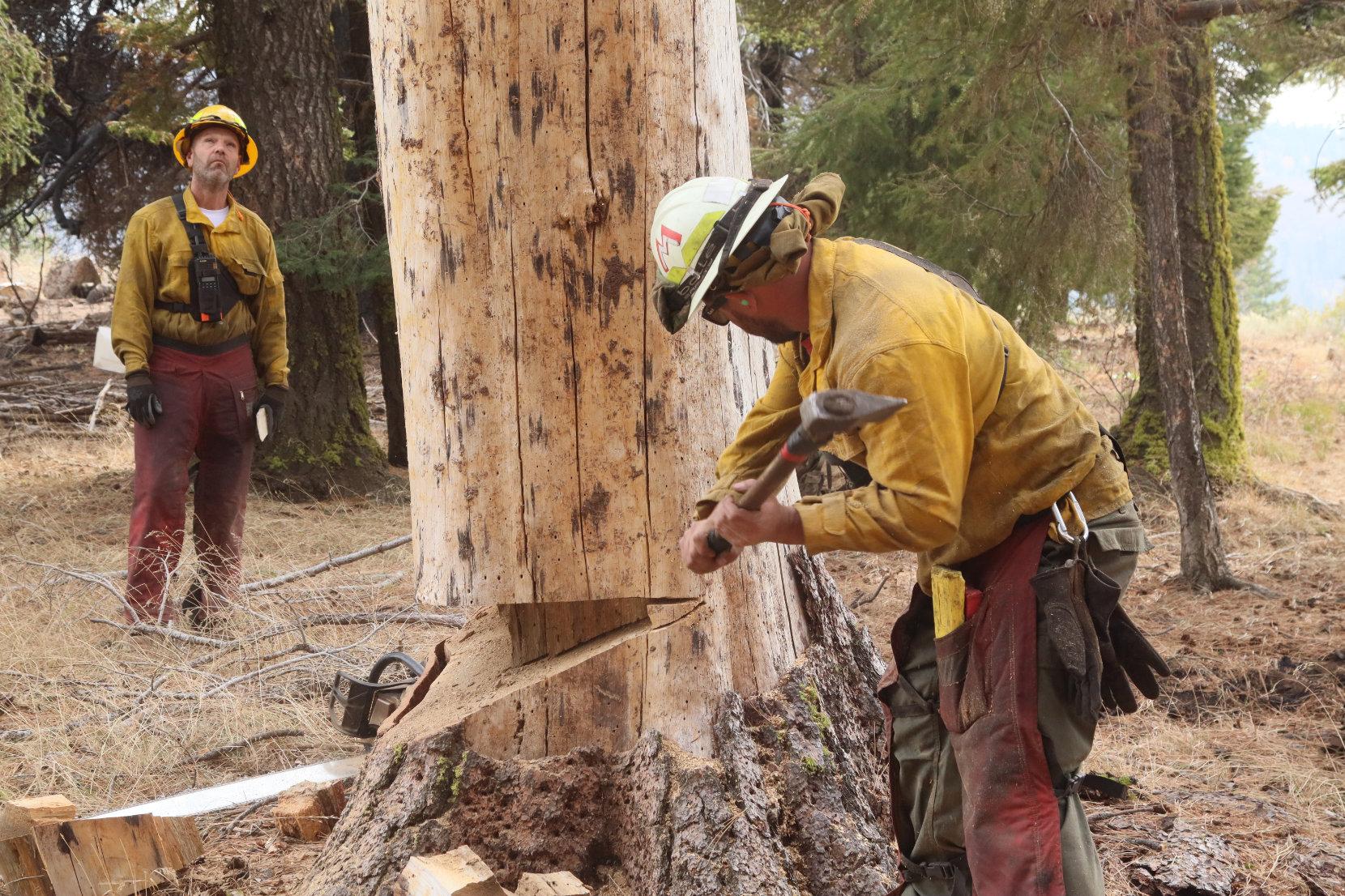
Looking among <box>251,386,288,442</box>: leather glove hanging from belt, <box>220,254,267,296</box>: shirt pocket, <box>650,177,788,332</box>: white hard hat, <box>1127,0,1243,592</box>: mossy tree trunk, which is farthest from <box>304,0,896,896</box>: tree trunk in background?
<box>1127,0,1243,592</box>: mossy tree trunk

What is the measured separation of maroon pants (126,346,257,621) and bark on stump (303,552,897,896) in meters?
3.00

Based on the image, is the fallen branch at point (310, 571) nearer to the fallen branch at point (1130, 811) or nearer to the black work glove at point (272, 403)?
the black work glove at point (272, 403)

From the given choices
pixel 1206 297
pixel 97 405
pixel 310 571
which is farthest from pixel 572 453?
pixel 97 405

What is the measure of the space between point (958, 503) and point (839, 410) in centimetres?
37

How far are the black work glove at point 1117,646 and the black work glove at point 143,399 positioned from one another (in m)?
4.71

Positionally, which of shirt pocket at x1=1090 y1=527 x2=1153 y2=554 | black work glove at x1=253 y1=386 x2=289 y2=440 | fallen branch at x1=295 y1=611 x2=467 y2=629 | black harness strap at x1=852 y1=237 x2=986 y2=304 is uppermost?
black harness strap at x1=852 y1=237 x2=986 y2=304

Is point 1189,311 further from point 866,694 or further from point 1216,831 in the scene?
point 866,694

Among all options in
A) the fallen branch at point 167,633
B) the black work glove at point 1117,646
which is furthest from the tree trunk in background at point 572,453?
the fallen branch at point 167,633

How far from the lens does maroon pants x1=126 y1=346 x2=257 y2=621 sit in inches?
219

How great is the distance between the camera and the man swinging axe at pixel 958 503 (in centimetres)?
208

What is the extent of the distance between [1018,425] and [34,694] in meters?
4.06

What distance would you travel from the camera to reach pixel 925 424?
204 cm

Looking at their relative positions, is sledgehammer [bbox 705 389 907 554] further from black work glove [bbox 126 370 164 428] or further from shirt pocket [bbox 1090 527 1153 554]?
black work glove [bbox 126 370 164 428]

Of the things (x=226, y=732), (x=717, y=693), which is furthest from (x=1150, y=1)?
(x=226, y=732)
